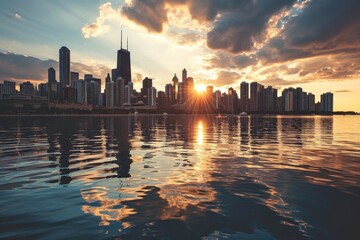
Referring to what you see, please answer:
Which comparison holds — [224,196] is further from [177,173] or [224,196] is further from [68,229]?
[68,229]

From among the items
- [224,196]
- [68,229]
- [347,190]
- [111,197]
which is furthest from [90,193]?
[347,190]

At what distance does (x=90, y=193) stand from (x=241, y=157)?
53.1 ft

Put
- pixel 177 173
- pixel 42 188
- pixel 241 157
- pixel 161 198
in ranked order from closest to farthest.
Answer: pixel 161 198, pixel 42 188, pixel 177 173, pixel 241 157

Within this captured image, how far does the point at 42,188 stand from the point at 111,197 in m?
4.65

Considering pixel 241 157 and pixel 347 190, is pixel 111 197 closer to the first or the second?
pixel 347 190

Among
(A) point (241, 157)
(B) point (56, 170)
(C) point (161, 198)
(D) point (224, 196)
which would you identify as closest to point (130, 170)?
(B) point (56, 170)

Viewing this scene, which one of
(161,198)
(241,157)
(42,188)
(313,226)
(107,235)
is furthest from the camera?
(241,157)

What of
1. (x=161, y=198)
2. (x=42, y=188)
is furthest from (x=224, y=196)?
(x=42, y=188)

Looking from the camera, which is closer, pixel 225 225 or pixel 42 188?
pixel 225 225

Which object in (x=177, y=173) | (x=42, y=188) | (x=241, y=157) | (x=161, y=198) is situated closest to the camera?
(x=161, y=198)

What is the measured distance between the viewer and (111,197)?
43.0ft

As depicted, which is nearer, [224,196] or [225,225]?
[225,225]

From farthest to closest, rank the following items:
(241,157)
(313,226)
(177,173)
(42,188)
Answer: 1. (241,157)
2. (177,173)
3. (42,188)
4. (313,226)

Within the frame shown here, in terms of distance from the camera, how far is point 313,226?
9930mm
